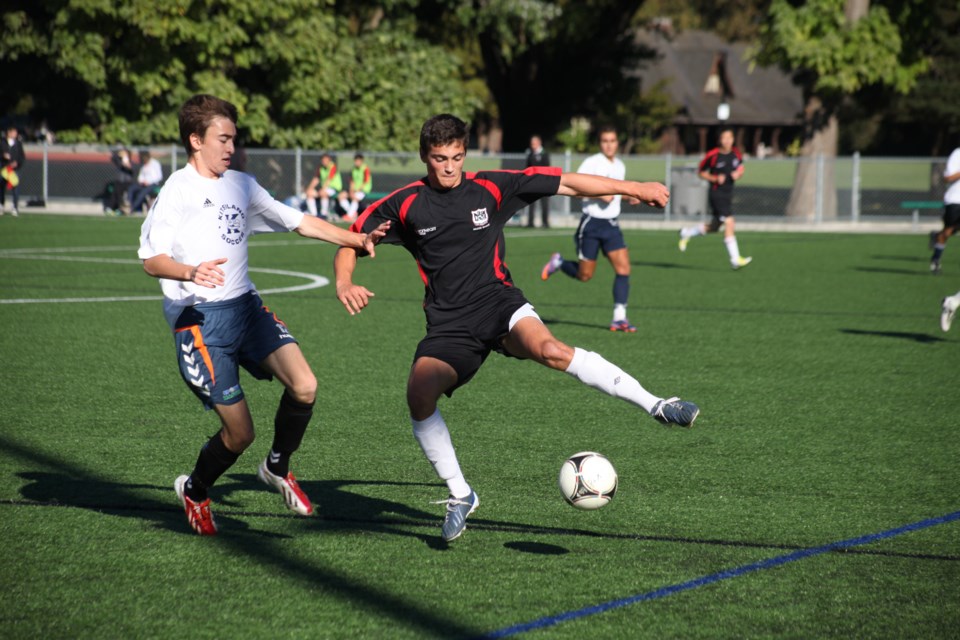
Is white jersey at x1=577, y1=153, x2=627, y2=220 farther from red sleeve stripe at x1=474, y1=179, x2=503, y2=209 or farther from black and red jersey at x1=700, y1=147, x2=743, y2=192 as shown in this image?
black and red jersey at x1=700, y1=147, x2=743, y2=192

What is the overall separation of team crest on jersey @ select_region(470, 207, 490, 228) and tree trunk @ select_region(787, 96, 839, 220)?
3024 centimetres

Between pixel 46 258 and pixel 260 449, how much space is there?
47.1ft

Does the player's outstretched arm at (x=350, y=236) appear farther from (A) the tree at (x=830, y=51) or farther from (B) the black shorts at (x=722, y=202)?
(A) the tree at (x=830, y=51)

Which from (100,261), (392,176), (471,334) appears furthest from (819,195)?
(471,334)

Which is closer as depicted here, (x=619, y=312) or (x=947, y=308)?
(x=947, y=308)

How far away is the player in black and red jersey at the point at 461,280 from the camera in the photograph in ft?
17.8

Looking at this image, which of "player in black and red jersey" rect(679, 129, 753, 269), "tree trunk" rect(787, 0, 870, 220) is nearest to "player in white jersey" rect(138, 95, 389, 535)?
"player in black and red jersey" rect(679, 129, 753, 269)

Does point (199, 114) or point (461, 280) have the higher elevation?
point (199, 114)

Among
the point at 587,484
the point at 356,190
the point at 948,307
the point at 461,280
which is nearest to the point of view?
the point at 587,484

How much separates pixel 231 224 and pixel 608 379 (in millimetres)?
1874

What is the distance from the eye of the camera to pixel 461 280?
574 centimetres

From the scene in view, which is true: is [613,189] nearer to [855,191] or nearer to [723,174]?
[723,174]

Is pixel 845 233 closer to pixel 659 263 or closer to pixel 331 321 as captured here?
pixel 659 263

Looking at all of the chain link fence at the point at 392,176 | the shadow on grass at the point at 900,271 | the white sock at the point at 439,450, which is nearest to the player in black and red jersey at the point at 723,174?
the shadow on grass at the point at 900,271
